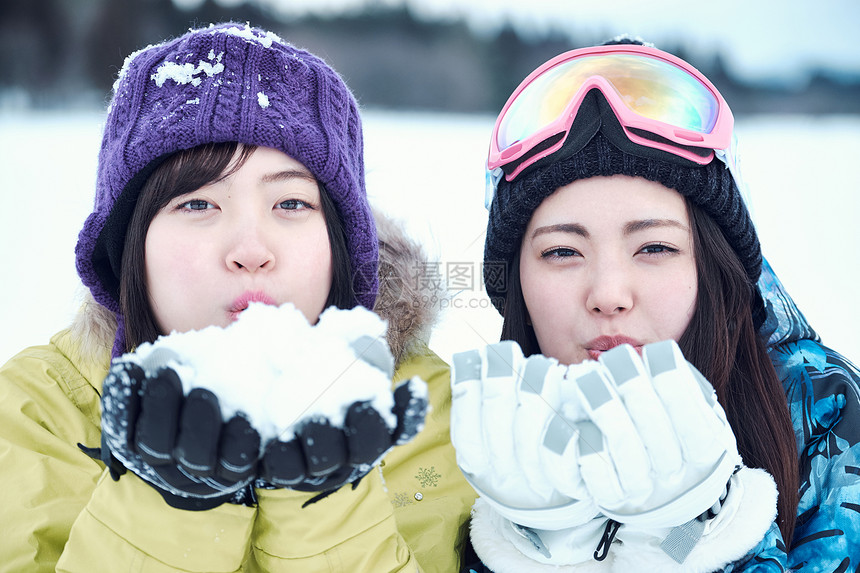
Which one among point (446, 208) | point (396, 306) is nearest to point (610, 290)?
point (396, 306)

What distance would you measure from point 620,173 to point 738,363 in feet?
1.96

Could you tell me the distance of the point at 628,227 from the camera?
1.61 m

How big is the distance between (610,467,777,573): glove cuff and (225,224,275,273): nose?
0.93 m

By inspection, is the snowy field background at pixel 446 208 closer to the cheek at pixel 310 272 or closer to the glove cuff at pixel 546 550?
the cheek at pixel 310 272

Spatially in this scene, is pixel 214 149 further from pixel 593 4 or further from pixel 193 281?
pixel 593 4

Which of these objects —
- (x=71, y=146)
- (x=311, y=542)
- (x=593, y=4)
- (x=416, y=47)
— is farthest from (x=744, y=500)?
(x=593, y=4)

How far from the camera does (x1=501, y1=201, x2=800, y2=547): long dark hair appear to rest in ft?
5.42

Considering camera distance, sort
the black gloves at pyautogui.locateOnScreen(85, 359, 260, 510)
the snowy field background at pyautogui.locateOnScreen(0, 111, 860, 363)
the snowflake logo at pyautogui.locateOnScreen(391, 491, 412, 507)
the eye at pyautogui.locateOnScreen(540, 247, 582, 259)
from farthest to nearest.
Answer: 1. the snowy field background at pyautogui.locateOnScreen(0, 111, 860, 363)
2. the snowflake logo at pyautogui.locateOnScreen(391, 491, 412, 507)
3. the eye at pyautogui.locateOnScreen(540, 247, 582, 259)
4. the black gloves at pyautogui.locateOnScreen(85, 359, 260, 510)

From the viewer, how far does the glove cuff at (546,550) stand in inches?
57.6

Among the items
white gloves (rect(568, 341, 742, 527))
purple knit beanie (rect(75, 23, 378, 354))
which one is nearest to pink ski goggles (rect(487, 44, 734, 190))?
purple knit beanie (rect(75, 23, 378, 354))

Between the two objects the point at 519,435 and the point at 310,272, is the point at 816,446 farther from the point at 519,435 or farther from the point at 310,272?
the point at 310,272

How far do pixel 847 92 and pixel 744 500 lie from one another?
26.3 feet

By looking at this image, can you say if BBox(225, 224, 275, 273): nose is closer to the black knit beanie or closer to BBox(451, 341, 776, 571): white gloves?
BBox(451, 341, 776, 571): white gloves

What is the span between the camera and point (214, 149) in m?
1.58
